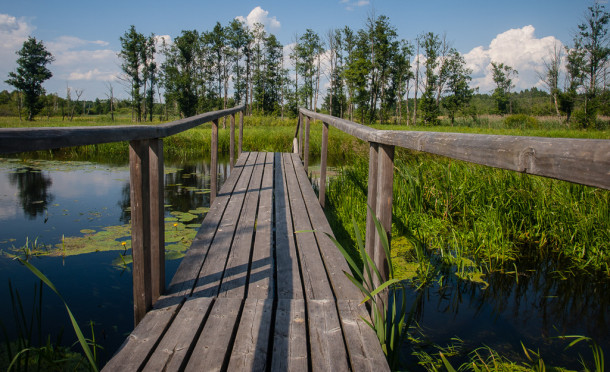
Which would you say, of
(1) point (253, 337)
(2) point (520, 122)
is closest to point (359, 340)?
(1) point (253, 337)

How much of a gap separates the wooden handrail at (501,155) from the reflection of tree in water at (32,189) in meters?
5.42

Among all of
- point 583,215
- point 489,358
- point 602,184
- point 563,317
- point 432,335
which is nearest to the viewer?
point 602,184

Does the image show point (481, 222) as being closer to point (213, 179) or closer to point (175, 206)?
point (213, 179)

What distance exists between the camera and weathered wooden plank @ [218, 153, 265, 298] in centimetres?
196

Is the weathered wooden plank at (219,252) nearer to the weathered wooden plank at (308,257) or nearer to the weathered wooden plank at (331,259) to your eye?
the weathered wooden plank at (308,257)

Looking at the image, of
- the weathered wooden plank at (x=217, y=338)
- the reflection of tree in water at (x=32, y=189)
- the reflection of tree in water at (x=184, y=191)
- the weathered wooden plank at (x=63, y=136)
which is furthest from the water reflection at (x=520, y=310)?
the reflection of tree in water at (x=32, y=189)

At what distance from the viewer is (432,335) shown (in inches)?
104

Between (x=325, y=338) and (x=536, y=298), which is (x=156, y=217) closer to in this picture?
(x=325, y=338)

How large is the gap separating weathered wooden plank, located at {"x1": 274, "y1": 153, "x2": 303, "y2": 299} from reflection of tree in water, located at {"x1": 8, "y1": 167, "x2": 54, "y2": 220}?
389cm

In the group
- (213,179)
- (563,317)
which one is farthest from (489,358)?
(213,179)

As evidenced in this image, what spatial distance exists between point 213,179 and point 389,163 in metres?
3.05

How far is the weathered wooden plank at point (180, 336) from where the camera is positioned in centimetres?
131

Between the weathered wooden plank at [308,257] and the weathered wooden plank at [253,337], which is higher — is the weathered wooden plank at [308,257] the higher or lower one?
the higher one

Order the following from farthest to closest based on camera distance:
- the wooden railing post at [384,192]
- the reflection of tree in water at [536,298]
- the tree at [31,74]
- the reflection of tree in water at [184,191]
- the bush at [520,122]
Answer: the tree at [31,74]
the bush at [520,122]
the reflection of tree in water at [184,191]
the reflection of tree in water at [536,298]
the wooden railing post at [384,192]
